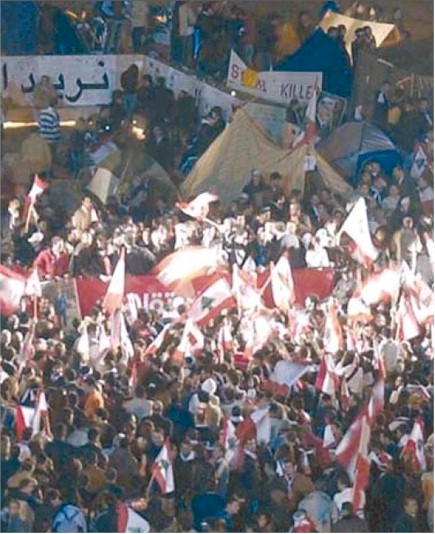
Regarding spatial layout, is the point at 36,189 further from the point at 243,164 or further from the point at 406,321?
the point at 406,321

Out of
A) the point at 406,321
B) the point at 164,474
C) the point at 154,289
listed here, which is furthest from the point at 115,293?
the point at 406,321

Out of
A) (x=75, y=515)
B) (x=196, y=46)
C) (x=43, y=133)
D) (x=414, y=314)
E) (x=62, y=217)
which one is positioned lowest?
(x=75, y=515)

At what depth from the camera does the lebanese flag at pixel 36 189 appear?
3.08 metres

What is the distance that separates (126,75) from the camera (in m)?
3.11

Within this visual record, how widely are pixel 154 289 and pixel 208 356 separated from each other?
261 millimetres

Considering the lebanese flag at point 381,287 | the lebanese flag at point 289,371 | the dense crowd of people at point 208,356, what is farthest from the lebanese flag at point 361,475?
the lebanese flag at point 381,287

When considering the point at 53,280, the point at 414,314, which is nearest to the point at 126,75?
the point at 53,280

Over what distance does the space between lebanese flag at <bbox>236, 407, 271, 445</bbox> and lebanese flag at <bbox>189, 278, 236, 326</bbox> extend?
0.32 m

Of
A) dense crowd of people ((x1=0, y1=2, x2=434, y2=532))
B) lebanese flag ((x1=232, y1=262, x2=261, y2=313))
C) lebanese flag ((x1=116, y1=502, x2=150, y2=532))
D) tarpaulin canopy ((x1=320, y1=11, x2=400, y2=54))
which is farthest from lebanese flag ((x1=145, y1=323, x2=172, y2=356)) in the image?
tarpaulin canopy ((x1=320, y1=11, x2=400, y2=54))

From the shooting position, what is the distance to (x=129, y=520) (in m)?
3.04

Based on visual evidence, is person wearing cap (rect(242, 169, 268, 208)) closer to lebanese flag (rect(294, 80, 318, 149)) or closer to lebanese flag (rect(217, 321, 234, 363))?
lebanese flag (rect(294, 80, 318, 149))

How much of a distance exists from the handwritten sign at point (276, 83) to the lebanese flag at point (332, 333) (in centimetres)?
64

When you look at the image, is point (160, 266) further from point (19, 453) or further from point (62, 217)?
point (19, 453)

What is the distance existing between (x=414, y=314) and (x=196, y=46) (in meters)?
1.05
